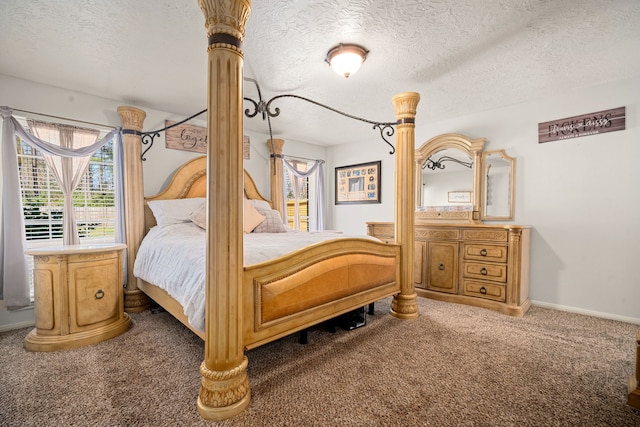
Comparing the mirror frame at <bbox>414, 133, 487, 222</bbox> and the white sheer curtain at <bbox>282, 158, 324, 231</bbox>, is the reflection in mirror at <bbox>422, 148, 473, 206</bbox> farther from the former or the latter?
the white sheer curtain at <bbox>282, 158, 324, 231</bbox>

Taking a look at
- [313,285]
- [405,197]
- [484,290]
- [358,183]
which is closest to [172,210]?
[313,285]

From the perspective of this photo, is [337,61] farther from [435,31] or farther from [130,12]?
[130,12]

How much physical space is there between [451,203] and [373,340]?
7.84 ft

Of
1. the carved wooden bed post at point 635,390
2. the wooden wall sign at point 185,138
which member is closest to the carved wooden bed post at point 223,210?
the carved wooden bed post at point 635,390

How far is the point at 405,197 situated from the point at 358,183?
96.4 inches

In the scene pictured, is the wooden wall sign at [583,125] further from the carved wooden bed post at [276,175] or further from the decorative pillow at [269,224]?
the carved wooden bed post at [276,175]

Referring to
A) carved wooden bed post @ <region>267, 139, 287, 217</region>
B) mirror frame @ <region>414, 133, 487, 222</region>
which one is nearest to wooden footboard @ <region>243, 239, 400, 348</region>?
mirror frame @ <region>414, 133, 487, 222</region>

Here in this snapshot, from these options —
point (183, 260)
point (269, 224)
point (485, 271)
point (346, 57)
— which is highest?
→ point (346, 57)

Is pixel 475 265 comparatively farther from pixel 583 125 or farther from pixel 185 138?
pixel 185 138

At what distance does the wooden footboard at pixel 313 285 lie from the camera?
5.65 ft

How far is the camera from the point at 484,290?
3203 millimetres

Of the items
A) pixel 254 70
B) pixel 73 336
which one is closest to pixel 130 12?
pixel 254 70

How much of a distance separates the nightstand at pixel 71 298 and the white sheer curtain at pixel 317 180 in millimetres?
3025

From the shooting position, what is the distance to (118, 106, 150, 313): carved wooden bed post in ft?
10.0
